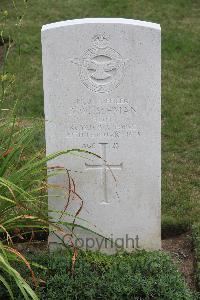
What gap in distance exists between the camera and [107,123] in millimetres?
4727

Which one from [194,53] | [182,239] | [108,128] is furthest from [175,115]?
[108,128]

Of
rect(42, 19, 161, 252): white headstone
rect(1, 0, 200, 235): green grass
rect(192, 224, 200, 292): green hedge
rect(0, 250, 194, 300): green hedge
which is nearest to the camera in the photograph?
rect(0, 250, 194, 300): green hedge

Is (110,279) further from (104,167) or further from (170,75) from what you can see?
(170,75)

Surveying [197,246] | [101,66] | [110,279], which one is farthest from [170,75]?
[110,279]

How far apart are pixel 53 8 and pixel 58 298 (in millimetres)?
6934

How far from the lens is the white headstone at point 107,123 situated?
4.54 meters

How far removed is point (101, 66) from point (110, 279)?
1433mm

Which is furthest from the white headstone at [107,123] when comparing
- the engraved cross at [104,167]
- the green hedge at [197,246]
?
the green hedge at [197,246]

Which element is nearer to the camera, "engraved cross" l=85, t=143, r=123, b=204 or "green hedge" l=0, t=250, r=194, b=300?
"green hedge" l=0, t=250, r=194, b=300

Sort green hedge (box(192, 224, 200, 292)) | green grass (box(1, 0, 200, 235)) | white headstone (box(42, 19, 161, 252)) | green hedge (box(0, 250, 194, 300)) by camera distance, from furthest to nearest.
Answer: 1. green grass (box(1, 0, 200, 235))
2. green hedge (box(192, 224, 200, 292))
3. white headstone (box(42, 19, 161, 252))
4. green hedge (box(0, 250, 194, 300))

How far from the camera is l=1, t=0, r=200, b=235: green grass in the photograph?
5934 millimetres

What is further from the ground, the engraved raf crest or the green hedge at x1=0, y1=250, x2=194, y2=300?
the engraved raf crest

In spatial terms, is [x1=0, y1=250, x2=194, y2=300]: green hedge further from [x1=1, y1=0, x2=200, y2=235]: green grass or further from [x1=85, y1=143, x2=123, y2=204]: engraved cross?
[x1=1, y1=0, x2=200, y2=235]: green grass

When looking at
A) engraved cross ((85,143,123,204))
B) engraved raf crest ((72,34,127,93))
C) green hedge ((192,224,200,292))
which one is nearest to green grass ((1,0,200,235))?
green hedge ((192,224,200,292))
